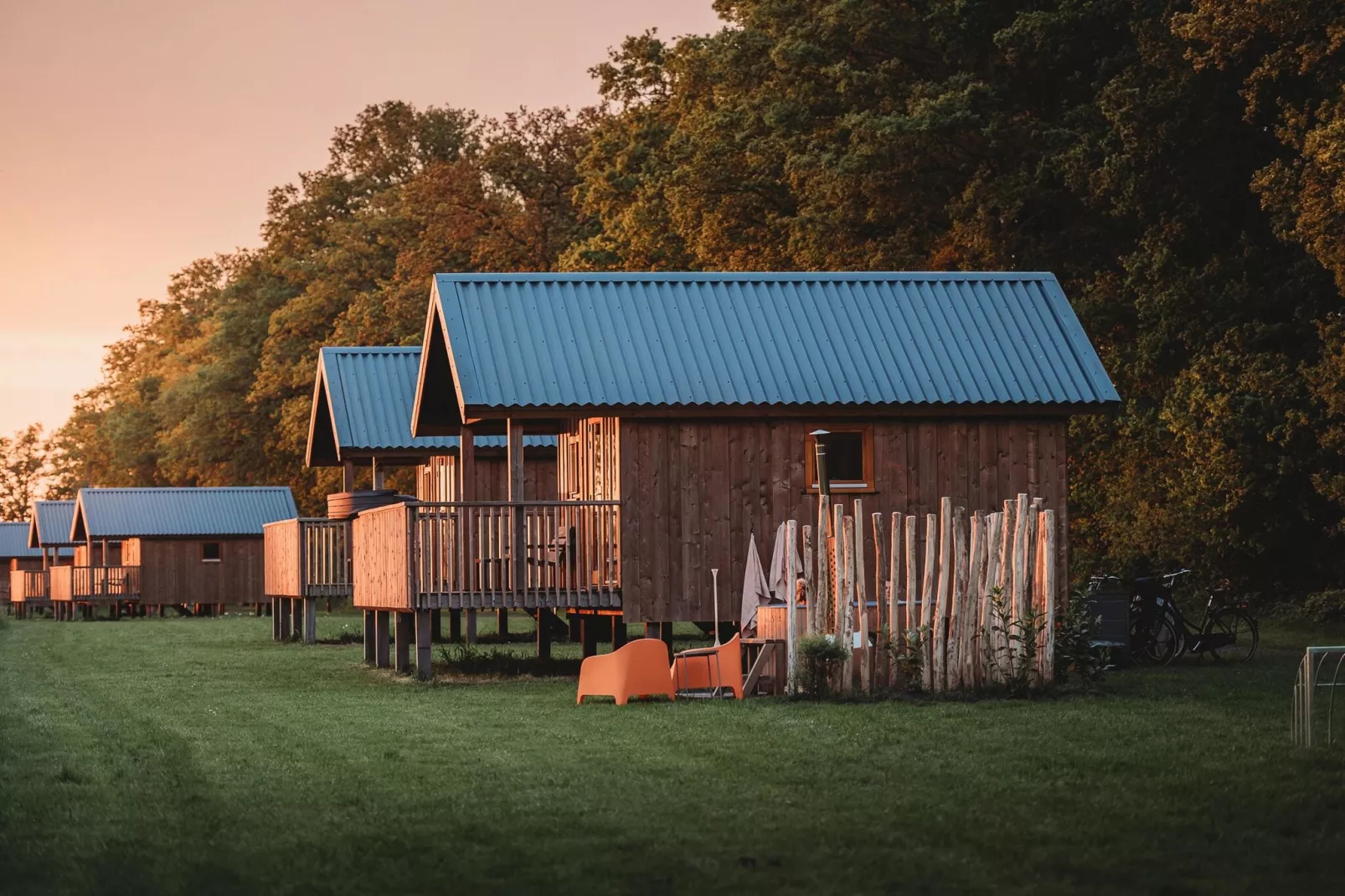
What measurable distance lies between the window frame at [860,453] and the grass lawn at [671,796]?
4.91 m

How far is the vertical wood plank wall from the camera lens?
22672mm

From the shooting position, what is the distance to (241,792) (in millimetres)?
11906

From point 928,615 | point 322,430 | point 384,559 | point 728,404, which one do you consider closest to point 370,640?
point 384,559

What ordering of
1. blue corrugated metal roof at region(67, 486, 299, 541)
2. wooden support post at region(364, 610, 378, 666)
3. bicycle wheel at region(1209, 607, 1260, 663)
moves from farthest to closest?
blue corrugated metal roof at region(67, 486, 299, 541) → wooden support post at region(364, 610, 378, 666) → bicycle wheel at region(1209, 607, 1260, 663)

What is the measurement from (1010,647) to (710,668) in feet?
9.66

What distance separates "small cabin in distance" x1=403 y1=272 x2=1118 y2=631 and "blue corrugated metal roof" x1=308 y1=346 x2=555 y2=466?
11175mm

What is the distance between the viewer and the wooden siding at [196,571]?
2280 inches

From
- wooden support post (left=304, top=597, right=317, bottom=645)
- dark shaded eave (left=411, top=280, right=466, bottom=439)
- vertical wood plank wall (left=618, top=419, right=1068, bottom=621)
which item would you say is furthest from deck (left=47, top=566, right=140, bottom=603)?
vertical wood plank wall (left=618, top=419, right=1068, bottom=621)

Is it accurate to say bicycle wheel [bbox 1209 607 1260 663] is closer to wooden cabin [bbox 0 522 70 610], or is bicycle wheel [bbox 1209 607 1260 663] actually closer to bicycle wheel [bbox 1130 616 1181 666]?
bicycle wheel [bbox 1130 616 1181 666]

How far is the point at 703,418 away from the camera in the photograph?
22.8 metres

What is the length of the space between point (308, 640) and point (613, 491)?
13.4 metres

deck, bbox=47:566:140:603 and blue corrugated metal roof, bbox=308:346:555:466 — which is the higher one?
blue corrugated metal roof, bbox=308:346:555:466

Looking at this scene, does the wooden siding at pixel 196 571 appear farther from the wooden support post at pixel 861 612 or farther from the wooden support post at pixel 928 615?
the wooden support post at pixel 928 615

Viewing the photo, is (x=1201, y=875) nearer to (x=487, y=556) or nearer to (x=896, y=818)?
(x=896, y=818)
